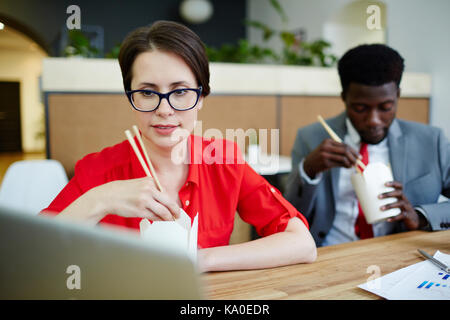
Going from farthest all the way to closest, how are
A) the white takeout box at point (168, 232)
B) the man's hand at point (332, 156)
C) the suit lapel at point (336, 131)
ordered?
the suit lapel at point (336, 131) < the man's hand at point (332, 156) < the white takeout box at point (168, 232)

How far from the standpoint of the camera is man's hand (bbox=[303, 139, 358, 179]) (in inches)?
44.8

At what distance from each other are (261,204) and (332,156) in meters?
0.31

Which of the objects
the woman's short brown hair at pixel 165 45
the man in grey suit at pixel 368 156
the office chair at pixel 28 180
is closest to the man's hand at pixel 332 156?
the man in grey suit at pixel 368 156

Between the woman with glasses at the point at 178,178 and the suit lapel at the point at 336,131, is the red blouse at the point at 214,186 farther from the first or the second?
the suit lapel at the point at 336,131

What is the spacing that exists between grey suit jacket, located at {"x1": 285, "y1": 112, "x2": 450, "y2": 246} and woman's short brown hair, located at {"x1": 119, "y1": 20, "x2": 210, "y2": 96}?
667 mm

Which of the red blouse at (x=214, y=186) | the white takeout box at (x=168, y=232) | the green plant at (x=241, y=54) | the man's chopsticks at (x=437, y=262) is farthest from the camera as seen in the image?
the green plant at (x=241, y=54)

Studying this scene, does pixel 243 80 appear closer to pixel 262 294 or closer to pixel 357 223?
pixel 357 223

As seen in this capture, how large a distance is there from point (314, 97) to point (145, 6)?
13.7 feet

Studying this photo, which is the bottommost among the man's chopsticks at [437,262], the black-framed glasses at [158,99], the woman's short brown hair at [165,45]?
the man's chopsticks at [437,262]

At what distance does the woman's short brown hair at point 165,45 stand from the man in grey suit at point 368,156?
0.56 metres

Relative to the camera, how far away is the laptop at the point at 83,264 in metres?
0.28

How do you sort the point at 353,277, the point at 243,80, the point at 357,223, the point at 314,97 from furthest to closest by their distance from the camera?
the point at 314,97 → the point at 243,80 → the point at 357,223 → the point at 353,277
